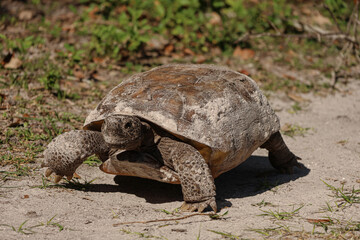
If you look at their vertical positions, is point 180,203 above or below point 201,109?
below

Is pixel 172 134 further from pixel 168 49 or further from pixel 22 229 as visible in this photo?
pixel 168 49

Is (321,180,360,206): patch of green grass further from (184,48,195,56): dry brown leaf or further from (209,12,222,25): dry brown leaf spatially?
(209,12,222,25): dry brown leaf

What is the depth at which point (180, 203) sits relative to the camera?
12.2 feet

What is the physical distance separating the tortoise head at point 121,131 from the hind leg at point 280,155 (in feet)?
5.29

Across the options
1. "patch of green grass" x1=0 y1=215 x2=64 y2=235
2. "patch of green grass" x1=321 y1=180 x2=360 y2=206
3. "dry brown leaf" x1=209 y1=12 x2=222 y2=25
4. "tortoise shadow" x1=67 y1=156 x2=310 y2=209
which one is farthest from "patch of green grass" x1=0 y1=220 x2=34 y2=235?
"dry brown leaf" x1=209 y1=12 x2=222 y2=25

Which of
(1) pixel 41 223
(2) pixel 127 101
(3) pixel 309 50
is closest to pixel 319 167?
(2) pixel 127 101

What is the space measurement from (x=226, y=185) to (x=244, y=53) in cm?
434

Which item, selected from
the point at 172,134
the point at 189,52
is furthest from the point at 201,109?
the point at 189,52

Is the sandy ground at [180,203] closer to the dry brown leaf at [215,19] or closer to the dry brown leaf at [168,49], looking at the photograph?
the dry brown leaf at [168,49]

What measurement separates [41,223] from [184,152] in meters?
1.20

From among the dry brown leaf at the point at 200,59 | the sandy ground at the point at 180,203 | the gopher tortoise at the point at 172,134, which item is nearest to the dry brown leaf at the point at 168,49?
the dry brown leaf at the point at 200,59

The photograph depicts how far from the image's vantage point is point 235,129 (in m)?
3.82

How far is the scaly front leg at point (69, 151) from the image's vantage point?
12.2 ft

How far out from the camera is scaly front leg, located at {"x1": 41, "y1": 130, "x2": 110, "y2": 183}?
3.72 metres
